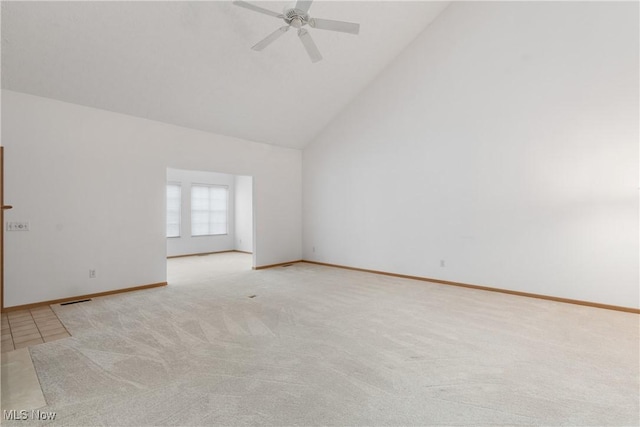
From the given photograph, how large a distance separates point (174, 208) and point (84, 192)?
4.38 m

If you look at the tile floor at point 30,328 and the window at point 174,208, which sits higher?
the window at point 174,208

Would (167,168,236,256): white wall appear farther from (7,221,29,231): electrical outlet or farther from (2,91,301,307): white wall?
(7,221,29,231): electrical outlet

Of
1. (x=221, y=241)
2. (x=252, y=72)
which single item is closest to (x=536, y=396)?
(x=252, y=72)

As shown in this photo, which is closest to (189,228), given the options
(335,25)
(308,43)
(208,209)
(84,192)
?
(208,209)

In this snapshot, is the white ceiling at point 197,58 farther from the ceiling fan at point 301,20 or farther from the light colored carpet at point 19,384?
the light colored carpet at point 19,384

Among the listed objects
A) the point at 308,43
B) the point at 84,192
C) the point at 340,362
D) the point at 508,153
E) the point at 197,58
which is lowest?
the point at 340,362

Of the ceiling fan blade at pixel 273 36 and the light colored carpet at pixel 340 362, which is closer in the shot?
the light colored carpet at pixel 340 362

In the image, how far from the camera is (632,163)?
392 centimetres

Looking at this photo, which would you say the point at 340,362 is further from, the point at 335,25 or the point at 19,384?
the point at 335,25

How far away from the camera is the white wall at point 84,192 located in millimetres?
3979

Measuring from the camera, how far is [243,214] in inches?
382

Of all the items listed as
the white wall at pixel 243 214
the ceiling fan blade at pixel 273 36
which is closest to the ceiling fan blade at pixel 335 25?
the ceiling fan blade at pixel 273 36

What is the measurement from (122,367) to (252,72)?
4256 mm

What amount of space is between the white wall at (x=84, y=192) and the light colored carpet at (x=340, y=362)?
2.21 feet
